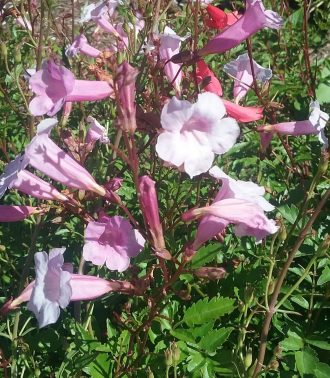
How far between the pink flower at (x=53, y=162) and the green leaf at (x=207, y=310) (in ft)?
1.56

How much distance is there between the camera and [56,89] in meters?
1.25

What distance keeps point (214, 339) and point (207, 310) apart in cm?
8

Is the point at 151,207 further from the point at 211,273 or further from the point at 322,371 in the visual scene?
the point at 322,371

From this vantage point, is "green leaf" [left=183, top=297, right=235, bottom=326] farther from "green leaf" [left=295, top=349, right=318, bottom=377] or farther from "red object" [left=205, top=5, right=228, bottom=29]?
"red object" [left=205, top=5, right=228, bottom=29]

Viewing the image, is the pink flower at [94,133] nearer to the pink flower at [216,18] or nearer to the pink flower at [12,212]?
the pink flower at [12,212]

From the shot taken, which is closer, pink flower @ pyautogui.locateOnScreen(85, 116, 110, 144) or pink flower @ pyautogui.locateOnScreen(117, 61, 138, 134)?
pink flower @ pyautogui.locateOnScreen(117, 61, 138, 134)

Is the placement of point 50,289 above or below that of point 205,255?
above

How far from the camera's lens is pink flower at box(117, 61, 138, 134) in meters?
1.09

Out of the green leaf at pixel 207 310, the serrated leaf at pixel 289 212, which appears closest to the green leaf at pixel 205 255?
the green leaf at pixel 207 310

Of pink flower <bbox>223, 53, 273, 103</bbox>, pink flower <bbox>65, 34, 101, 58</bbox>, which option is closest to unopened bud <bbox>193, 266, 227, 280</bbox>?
pink flower <bbox>223, 53, 273, 103</bbox>

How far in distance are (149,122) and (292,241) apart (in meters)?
0.94

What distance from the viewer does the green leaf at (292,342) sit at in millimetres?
1673

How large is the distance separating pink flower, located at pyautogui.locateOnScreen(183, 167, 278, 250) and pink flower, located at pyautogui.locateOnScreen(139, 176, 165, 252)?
0.28ft

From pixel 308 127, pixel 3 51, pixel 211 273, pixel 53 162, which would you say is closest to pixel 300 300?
pixel 308 127
